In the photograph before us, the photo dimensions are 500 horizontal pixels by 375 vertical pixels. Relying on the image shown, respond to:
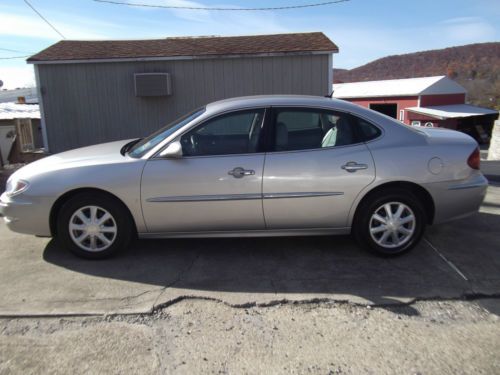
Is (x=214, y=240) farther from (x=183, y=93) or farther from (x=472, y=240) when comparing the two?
(x=183, y=93)

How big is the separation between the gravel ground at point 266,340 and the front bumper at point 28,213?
3.62ft

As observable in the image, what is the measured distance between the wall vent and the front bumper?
7063 millimetres

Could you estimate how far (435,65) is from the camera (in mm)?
91500

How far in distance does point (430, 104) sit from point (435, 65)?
218 ft

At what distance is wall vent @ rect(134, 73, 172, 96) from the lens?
34.4 ft

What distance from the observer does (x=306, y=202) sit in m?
3.81

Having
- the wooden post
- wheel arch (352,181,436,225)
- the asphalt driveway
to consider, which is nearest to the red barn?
the wooden post

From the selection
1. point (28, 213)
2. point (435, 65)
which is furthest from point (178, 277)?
point (435, 65)

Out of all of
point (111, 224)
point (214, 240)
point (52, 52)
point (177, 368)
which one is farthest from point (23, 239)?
point (52, 52)

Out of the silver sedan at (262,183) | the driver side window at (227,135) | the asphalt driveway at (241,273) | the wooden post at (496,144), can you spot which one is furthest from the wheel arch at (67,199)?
the wooden post at (496,144)

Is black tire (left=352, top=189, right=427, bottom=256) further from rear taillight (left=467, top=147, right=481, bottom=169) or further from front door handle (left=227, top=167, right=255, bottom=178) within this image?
front door handle (left=227, top=167, right=255, bottom=178)

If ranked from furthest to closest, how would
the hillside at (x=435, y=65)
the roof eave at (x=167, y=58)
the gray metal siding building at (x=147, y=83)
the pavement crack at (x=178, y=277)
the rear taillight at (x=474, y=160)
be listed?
the hillside at (x=435, y=65) < the gray metal siding building at (x=147, y=83) < the roof eave at (x=167, y=58) < the rear taillight at (x=474, y=160) < the pavement crack at (x=178, y=277)

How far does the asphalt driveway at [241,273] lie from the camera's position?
3250 mm

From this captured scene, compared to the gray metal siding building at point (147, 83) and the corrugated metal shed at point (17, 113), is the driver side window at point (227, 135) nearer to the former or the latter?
the gray metal siding building at point (147, 83)
